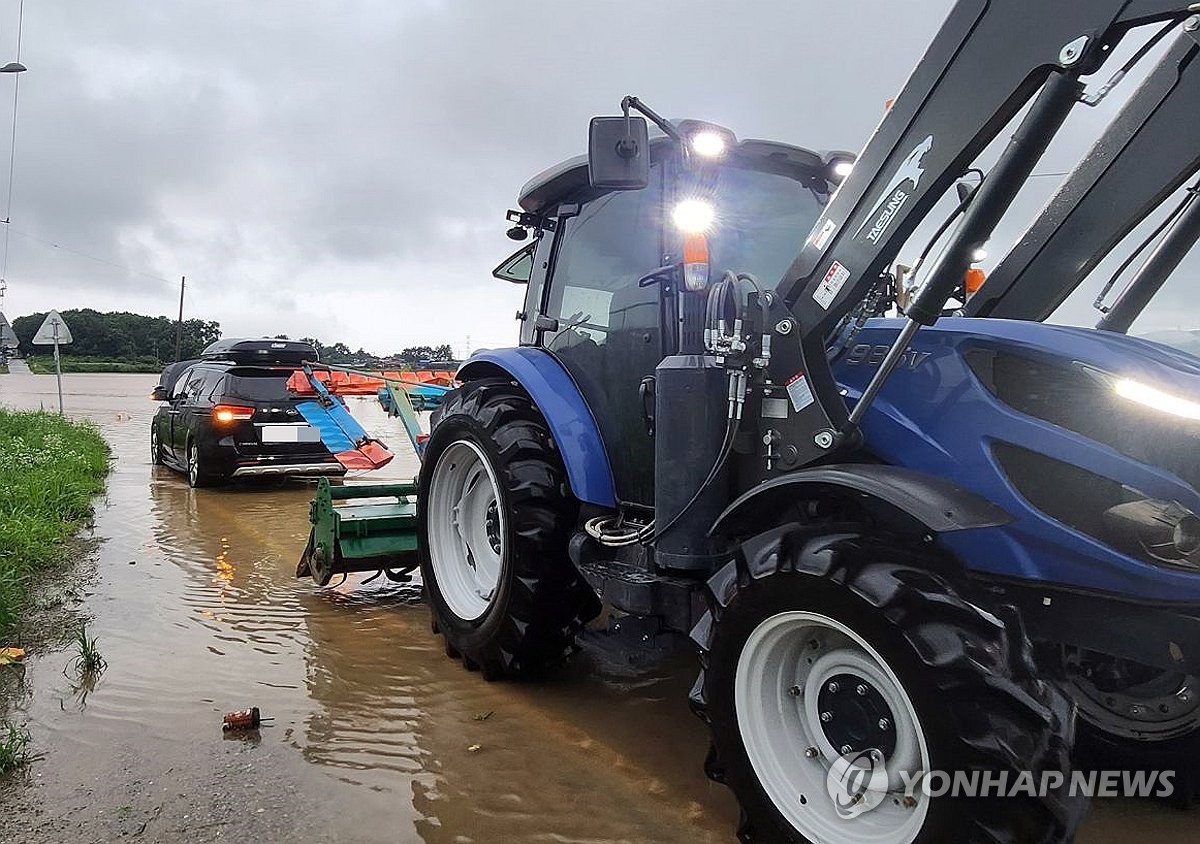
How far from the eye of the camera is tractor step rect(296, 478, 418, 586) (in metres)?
5.45

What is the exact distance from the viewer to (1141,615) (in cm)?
234

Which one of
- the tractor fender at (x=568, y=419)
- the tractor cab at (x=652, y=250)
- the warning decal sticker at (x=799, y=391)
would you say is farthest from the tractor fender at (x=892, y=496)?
the tractor fender at (x=568, y=419)

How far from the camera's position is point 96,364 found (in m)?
53.5

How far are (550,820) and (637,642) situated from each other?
3.09 ft

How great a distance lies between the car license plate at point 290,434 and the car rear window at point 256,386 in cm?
36

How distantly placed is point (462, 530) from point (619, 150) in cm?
240

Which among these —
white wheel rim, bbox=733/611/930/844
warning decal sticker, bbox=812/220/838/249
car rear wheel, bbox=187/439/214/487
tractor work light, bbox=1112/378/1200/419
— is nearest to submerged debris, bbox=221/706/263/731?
white wheel rim, bbox=733/611/930/844

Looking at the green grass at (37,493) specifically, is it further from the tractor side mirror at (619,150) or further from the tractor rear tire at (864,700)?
the tractor rear tire at (864,700)

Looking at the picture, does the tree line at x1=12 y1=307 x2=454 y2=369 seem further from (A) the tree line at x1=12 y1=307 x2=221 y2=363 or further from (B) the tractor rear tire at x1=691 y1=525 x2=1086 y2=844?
(B) the tractor rear tire at x1=691 y1=525 x2=1086 y2=844

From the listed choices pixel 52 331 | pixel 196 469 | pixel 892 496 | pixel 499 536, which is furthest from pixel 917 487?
pixel 52 331

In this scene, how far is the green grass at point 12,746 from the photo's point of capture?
127 inches

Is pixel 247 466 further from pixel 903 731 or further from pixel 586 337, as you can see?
pixel 903 731

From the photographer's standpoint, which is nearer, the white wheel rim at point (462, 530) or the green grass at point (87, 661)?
the green grass at point (87, 661)

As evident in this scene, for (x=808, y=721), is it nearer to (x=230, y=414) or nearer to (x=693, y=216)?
(x=693, y=216)
